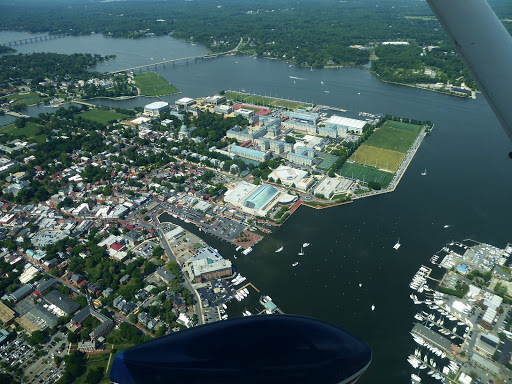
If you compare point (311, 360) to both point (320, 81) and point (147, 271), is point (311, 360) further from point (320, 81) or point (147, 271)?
point (320, 81)

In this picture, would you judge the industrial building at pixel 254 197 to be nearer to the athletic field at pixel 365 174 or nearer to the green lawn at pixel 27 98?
the athletic field at pixel 365 174

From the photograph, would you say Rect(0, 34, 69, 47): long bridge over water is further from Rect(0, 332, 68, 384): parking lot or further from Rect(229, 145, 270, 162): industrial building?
Rect(0, 332, 68, 384): parking lot

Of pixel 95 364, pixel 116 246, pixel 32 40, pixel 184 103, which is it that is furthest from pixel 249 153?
pixel 32 40

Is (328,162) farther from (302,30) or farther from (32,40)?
(32,40)

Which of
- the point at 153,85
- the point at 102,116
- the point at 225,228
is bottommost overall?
the point at 102,116

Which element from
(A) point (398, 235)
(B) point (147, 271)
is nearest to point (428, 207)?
(A) point (398, 235)

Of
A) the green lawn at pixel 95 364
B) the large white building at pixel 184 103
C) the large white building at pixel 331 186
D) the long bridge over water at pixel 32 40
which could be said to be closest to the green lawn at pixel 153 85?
the large white building at pixel 184 103

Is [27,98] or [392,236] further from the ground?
[392,236]
